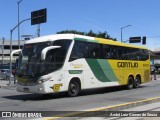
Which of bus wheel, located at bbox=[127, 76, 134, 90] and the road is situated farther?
bus wheel, located at bbox=[127, 76, 134, 90]

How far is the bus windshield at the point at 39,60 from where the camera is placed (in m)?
18.3

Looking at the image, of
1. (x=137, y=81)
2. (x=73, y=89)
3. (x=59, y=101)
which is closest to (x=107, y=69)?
(x=73, y=89)

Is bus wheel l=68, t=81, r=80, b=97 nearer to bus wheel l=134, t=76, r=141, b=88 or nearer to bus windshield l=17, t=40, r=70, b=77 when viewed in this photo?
bus windshield l=17, t=40, r=70, b=77

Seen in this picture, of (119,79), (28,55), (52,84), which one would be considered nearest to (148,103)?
(52,84)

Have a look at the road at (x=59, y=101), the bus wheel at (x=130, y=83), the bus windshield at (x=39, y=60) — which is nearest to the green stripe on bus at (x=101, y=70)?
the road at (x=59, y=101)

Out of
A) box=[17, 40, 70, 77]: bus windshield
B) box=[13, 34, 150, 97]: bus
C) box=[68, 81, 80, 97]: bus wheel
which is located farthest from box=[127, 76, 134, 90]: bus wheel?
box=[17, 40, 70, 77]: bus windshield

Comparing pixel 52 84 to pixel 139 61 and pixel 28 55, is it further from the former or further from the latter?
pixel 139 61

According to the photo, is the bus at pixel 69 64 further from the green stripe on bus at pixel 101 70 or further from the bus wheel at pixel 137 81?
the bus wheel at pixel 137 81

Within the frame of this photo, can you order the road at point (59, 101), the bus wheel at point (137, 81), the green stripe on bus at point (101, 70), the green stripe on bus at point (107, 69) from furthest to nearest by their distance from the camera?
the bus wheel at point (137, 81) < the green stripe on bus at point (107, 69) < the green stripe on bus at point (101, 70) < the road at point (59, 101)

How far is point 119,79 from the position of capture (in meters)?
24.6

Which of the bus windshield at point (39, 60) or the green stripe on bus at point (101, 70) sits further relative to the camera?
the green stripe on bus at point (101, 70)

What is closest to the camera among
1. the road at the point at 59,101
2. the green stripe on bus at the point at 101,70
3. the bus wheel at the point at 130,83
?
the road at the point at 59,101

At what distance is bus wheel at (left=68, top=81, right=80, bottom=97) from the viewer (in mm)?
20016

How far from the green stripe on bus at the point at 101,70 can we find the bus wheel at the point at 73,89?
1.64m
